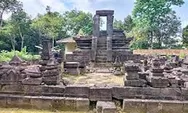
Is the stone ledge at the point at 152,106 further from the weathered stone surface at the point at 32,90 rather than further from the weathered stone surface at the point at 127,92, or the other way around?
the weathered stone surface at the point at 32,90

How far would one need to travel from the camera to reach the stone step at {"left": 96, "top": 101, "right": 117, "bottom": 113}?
18.0 ft

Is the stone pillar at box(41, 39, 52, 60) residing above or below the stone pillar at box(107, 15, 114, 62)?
below

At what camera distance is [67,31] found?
52.3m

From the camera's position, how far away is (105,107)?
5527 millimetres

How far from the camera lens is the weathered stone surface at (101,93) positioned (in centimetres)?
626

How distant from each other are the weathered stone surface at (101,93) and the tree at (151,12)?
33.1 meters

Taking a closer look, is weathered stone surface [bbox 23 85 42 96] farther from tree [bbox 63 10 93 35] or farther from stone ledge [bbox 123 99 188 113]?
tree [bbox 63 10 93 35]

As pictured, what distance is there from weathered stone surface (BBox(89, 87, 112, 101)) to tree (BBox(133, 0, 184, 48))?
3307 cm

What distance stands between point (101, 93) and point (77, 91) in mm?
594

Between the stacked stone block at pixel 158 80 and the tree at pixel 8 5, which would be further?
the tree at pixel 8 5

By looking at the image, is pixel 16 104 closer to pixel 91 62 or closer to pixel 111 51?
pixel 91 62

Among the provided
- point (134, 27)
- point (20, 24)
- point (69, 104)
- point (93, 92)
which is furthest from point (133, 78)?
point (20, 24)

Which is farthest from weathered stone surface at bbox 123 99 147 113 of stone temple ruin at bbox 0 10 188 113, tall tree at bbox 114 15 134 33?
tall tree at bbox 114 15 134 33

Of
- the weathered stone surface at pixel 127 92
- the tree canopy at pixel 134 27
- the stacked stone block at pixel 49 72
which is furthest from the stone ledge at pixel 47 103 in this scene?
the tree canopy at pixel 134 27
